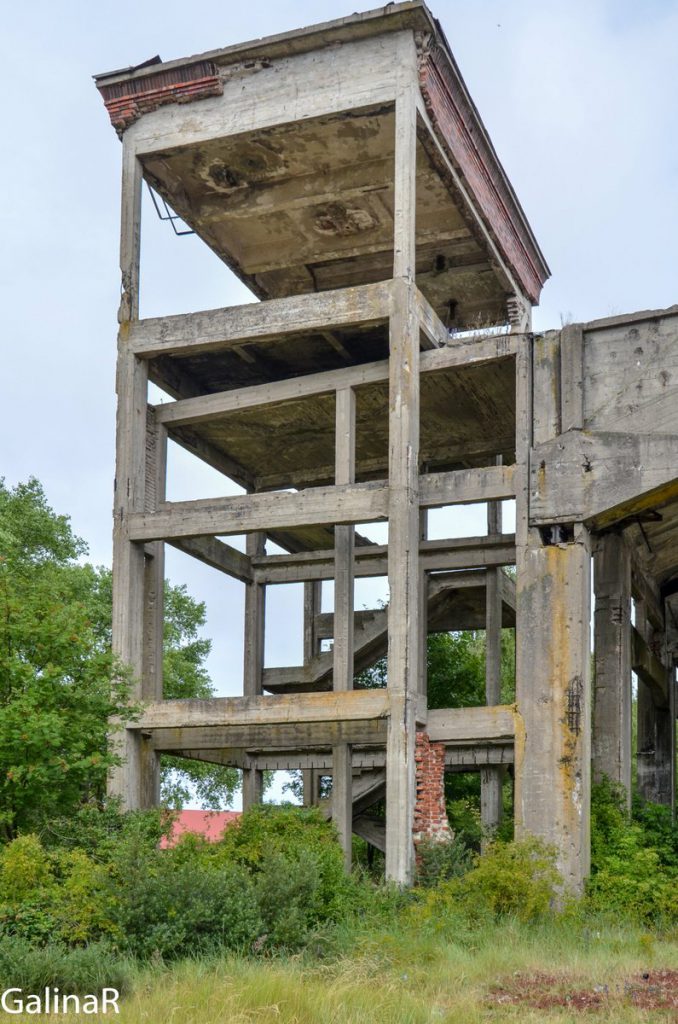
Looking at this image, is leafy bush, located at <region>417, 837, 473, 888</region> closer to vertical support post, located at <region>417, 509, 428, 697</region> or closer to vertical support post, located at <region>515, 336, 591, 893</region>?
vertical support post, located at <region>515, 336, 591, 893</region>

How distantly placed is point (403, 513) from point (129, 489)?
4.73 metres

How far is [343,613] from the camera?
21406mm

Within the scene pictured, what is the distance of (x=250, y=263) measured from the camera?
82.4 ft

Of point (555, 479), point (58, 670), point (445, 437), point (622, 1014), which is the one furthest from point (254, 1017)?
point (445, 437)

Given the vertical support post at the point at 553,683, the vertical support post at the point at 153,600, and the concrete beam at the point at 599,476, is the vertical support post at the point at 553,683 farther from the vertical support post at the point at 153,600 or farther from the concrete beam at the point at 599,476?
the vertical support post at the point at 153,600

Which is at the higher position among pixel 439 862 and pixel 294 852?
pixel 294 852

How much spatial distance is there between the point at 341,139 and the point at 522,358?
4.81m

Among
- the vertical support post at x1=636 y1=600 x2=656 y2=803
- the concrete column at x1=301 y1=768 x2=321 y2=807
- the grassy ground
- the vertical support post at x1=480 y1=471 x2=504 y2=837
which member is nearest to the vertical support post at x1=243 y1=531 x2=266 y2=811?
the concrete column at x1=301 y1=768 x2=321 y2=807

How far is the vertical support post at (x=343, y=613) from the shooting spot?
20359 millimetres

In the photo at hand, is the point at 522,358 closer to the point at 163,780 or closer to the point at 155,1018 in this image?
the point at 155,1018

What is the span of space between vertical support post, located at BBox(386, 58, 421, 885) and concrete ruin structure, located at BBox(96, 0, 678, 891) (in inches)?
1.8

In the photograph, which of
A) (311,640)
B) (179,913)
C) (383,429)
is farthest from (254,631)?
(179,913)

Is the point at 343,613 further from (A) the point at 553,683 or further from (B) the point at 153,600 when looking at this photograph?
(A) the point at 553,683

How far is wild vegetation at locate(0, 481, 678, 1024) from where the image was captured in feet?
37.9
